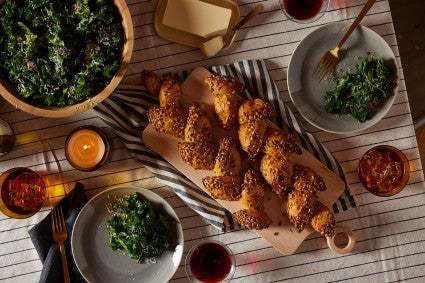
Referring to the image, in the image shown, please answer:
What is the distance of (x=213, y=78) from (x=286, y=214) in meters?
0.67

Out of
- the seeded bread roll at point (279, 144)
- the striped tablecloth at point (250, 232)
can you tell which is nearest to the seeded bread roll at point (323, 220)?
the striped tablecloth at point (250, 232)

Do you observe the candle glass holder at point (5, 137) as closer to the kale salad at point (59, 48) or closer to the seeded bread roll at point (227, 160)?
the kale salad at point (59, 48)

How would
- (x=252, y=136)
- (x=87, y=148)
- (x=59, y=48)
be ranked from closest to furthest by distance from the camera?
(x=59, y=48)
(x=252, y=136)
(x=87, y=148)

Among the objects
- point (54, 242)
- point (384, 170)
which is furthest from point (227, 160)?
point (54, 242)

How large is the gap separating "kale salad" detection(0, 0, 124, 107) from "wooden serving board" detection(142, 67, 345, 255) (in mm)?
400

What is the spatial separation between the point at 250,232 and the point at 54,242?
0.87 m

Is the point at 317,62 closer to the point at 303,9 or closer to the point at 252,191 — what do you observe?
the point at 303,9

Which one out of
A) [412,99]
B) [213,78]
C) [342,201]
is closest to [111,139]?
[213,78]

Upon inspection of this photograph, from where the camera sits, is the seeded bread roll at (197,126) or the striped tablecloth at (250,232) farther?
the striped tablecloth at (250,232)

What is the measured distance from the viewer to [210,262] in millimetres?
2385

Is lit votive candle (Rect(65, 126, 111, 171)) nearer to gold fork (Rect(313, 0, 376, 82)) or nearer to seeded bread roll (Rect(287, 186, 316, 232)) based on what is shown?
seeded bread roll (Rect(287, 186, 316, 232))

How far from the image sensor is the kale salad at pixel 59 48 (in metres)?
2.04

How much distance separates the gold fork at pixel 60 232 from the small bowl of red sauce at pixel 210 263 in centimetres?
53

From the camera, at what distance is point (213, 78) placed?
2287 mm
